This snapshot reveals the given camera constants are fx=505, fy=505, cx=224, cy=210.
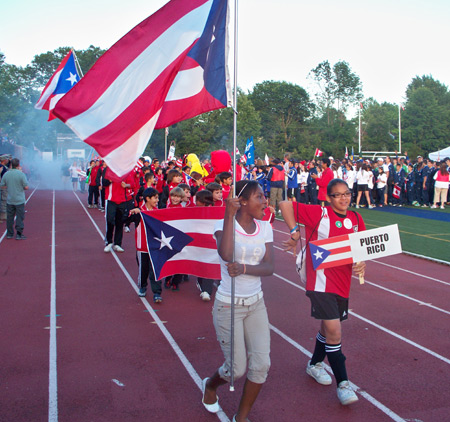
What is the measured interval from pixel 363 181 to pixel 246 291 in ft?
63.2

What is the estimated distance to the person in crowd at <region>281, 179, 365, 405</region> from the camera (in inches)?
177

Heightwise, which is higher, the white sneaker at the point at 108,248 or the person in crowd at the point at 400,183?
the person in crowd at the point at 400,183

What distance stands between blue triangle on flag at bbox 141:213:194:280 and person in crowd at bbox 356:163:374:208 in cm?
1642

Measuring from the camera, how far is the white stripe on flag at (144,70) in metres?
5.02

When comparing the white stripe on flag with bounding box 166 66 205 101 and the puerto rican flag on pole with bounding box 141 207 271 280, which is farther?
the puerto rican flag on pole with bounding box 141 207 271 280

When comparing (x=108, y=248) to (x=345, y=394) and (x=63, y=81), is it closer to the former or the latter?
(x=63, y=81)

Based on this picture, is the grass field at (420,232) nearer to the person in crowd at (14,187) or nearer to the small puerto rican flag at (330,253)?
the small puerto rican flag at (330,253)

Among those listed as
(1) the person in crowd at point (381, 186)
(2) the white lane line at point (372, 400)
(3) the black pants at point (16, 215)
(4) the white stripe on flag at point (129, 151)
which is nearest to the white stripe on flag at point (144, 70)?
(4) the white stripe on flag at point (129, 151)

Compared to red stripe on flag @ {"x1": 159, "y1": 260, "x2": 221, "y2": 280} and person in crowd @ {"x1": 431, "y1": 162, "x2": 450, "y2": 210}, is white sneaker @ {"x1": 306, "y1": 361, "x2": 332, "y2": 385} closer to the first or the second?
red stripe on flag @ {"x1": 159, "y1": 260, "x2": 221, "y2": 280}

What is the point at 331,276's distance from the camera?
4578mm

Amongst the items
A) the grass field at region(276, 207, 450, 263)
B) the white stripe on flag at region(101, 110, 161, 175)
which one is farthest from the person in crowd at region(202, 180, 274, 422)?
the grass field at region(276, 207, 450, 263)

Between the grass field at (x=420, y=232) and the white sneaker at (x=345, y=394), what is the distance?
7.71 metres

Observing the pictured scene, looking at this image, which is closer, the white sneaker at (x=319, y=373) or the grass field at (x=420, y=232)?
the white sneaker at (x=319, y=373)

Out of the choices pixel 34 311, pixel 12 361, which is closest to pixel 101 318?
pixel 34 311
